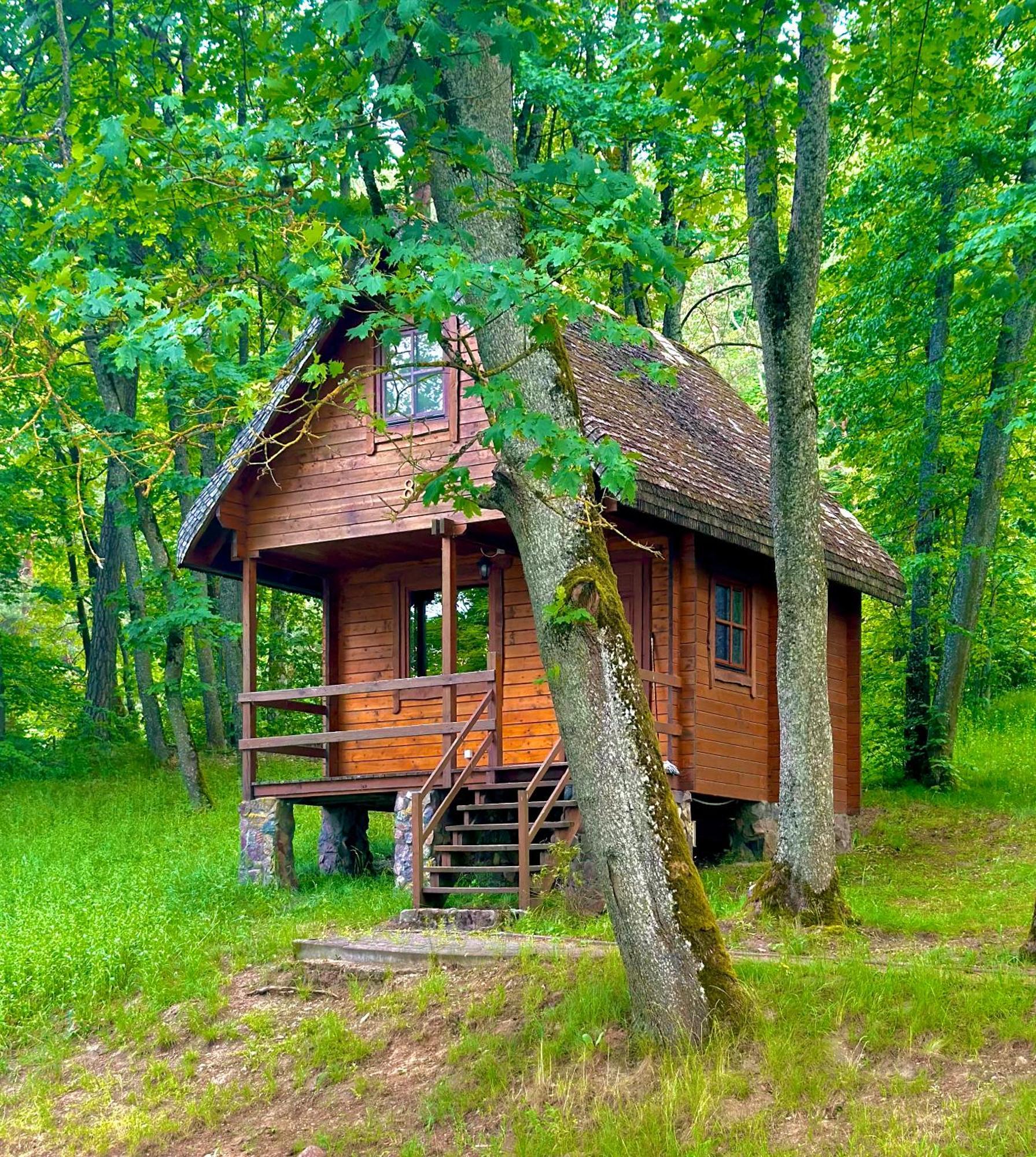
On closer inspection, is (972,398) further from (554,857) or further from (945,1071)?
(945,1071)

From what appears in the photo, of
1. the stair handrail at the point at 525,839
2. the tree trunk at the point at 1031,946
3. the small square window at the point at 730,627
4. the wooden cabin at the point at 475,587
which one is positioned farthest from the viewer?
the small square window at the point at 730,627

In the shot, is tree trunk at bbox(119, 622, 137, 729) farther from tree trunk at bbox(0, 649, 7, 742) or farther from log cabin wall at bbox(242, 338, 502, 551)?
log cabin wall at bbox(242, 338, 502, 551)

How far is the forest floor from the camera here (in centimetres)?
784

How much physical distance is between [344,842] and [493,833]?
8.45 feet

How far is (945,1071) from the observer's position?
7.84m

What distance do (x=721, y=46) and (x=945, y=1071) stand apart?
743cm

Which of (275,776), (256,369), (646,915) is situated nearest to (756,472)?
(256,369)

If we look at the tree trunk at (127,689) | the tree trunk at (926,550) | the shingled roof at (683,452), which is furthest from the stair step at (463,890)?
the tree trunk at (127,689)

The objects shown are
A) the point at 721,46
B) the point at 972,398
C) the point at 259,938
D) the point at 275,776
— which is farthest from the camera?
the point at 275,776

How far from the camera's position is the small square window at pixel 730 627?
16297 mm

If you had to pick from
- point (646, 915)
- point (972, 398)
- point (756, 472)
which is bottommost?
point (646, 915)

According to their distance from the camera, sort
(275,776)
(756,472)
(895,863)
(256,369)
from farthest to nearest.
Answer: (275,776) → (256,369) → (756,472) → (895,863)

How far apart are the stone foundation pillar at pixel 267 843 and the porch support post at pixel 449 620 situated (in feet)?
7.68

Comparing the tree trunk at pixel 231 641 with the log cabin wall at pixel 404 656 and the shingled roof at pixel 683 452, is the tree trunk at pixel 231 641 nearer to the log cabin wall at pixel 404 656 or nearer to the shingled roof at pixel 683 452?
the log cabin wall at pixel 404 656
